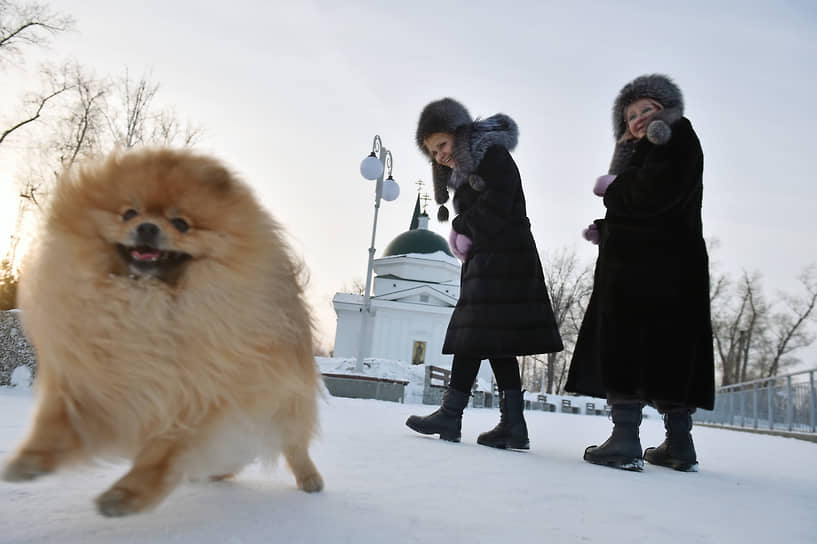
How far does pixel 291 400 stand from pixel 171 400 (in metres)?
0.35

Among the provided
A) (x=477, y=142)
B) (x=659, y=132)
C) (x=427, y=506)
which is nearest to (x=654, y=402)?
(x=659, y=132)

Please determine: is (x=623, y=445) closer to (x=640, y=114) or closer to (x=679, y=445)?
(x=679, y=445)

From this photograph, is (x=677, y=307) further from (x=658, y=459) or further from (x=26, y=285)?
(x=26, y=285)

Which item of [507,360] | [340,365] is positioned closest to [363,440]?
[507,360]

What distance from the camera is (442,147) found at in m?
4.36

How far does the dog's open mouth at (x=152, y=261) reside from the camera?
4.89 ft

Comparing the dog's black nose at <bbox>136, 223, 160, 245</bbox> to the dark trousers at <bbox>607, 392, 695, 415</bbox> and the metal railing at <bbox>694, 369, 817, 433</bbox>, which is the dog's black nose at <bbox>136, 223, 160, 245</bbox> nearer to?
the dark trousers at <bbox>607, 392, 695, 415</bbox>

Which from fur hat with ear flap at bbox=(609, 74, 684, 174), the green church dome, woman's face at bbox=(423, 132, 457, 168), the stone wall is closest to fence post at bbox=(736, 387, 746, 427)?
fur hat with ear flap at bbox=(609, 74, 684, 174)

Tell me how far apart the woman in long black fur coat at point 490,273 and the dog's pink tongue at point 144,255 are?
276 centimetres

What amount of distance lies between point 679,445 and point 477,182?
7.15ft

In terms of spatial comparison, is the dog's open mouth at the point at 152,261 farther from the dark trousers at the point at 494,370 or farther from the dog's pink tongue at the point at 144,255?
the dark trousers at the point at 494,370

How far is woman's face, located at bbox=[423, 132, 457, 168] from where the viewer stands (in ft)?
14.0

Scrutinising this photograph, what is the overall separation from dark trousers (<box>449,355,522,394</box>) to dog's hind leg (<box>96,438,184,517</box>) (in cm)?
274

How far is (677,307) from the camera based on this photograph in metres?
3.28
